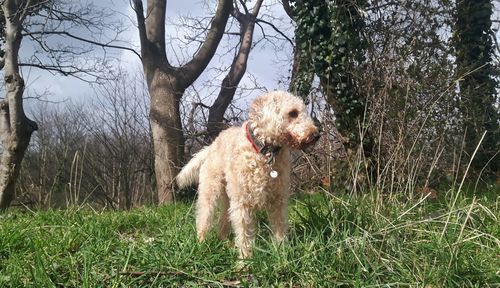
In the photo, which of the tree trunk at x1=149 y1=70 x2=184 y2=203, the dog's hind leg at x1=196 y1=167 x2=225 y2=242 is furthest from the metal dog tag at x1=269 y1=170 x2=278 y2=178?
the tree trunk at x1=149 y1=70 x2=184 y2=203

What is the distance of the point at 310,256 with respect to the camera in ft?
9.87

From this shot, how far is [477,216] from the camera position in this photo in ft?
12.6

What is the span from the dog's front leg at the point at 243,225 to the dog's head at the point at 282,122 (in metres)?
0.55

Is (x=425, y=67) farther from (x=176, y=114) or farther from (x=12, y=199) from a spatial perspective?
(x=12, y=199)

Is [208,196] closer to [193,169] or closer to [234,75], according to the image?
[193,169]

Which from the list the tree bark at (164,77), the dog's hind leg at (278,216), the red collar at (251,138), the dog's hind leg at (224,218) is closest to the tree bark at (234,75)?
the tree bark at (164,77)

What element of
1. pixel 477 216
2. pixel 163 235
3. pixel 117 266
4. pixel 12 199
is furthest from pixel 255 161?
pixel 12 199

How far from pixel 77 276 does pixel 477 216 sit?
9.72ft

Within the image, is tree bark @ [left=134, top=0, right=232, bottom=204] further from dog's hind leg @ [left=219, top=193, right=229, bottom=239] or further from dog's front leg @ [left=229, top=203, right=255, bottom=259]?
dog's front leg @ [left=229, top=203, right=255, bottom=259]

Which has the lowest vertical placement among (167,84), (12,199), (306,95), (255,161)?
(12,199)

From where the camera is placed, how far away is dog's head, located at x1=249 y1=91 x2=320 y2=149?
3594 millimetres

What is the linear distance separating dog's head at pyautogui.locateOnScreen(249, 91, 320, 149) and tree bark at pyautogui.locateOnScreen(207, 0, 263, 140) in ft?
Result: 23.1

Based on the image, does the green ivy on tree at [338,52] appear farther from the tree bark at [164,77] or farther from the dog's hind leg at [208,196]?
the tree bark at [164,77]

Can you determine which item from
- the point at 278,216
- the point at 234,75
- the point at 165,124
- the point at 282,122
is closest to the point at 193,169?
the point at 278,216
